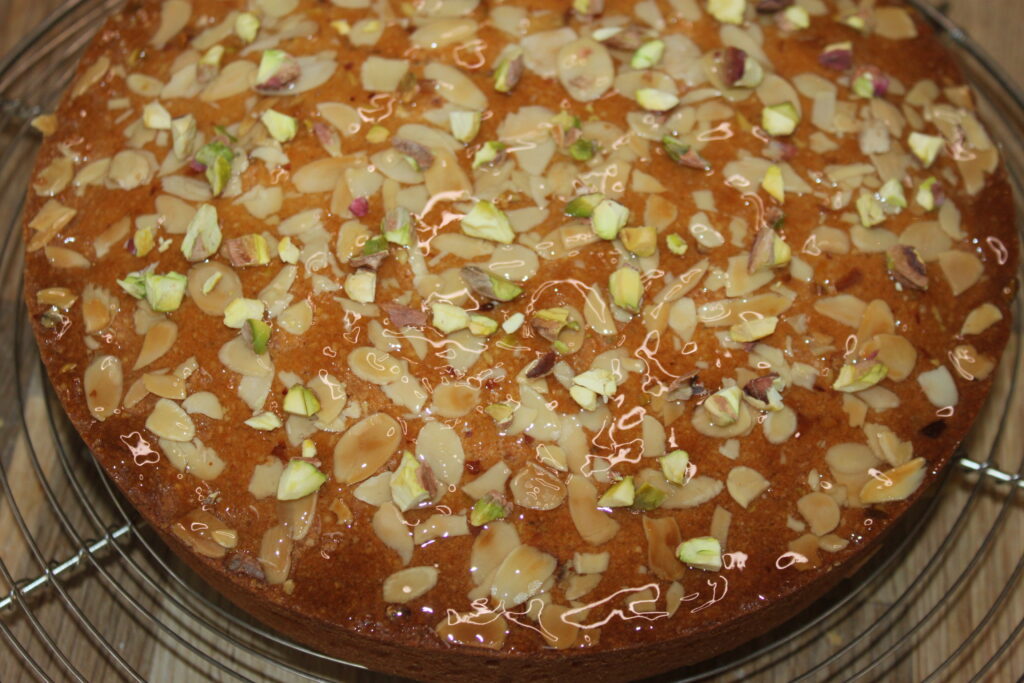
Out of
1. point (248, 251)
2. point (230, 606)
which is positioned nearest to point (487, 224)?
point (248, 251)

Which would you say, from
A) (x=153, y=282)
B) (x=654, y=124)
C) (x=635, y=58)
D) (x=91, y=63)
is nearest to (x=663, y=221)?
(x=654, y=124)

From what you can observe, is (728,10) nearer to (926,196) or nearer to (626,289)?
(926,196)

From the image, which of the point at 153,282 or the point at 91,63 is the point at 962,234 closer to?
the point at 153,282

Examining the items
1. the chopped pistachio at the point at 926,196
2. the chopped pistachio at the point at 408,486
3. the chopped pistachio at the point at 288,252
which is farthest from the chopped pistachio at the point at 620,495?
the chopped pistachio at the point at 926,196

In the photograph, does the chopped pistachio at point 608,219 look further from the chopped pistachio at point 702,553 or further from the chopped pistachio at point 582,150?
the chopped pistachio at point 702,553

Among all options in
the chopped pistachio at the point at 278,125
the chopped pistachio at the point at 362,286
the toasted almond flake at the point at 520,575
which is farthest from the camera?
the chopped pistachio at the point at 278,125
